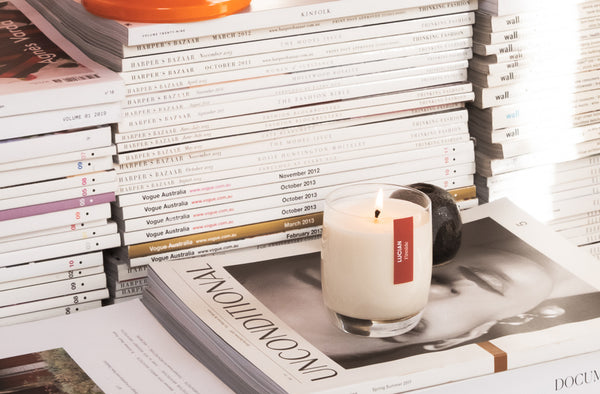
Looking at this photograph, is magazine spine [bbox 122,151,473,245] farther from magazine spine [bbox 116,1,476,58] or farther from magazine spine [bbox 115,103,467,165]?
magazine spine [bbox 116,1,476,58]

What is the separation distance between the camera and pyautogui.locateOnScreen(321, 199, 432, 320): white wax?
0.91 metres

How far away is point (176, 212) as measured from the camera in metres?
1.09

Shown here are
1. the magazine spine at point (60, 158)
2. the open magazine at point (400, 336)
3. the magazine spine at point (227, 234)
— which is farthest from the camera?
the magazine spine at point (227, 234)

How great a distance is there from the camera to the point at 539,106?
3.86 ft

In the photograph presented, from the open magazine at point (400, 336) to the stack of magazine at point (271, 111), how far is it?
0.17ft

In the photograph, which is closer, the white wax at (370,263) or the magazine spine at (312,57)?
the white wax at (370,263)

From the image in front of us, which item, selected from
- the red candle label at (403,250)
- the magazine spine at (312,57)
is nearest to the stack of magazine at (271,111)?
the magazine spine at (312,57)

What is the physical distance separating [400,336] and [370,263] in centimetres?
8

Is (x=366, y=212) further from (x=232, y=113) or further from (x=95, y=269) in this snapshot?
(x=95, y=269)

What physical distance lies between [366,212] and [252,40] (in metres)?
0.24

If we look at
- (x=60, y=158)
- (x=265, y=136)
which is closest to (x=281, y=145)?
(x=265, y=136)

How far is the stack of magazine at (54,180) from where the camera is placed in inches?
38.2

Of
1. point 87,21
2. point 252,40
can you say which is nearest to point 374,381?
point 252,40

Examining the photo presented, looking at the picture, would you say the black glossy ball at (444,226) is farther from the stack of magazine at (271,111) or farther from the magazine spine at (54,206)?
the magazine spine at (54,206)
